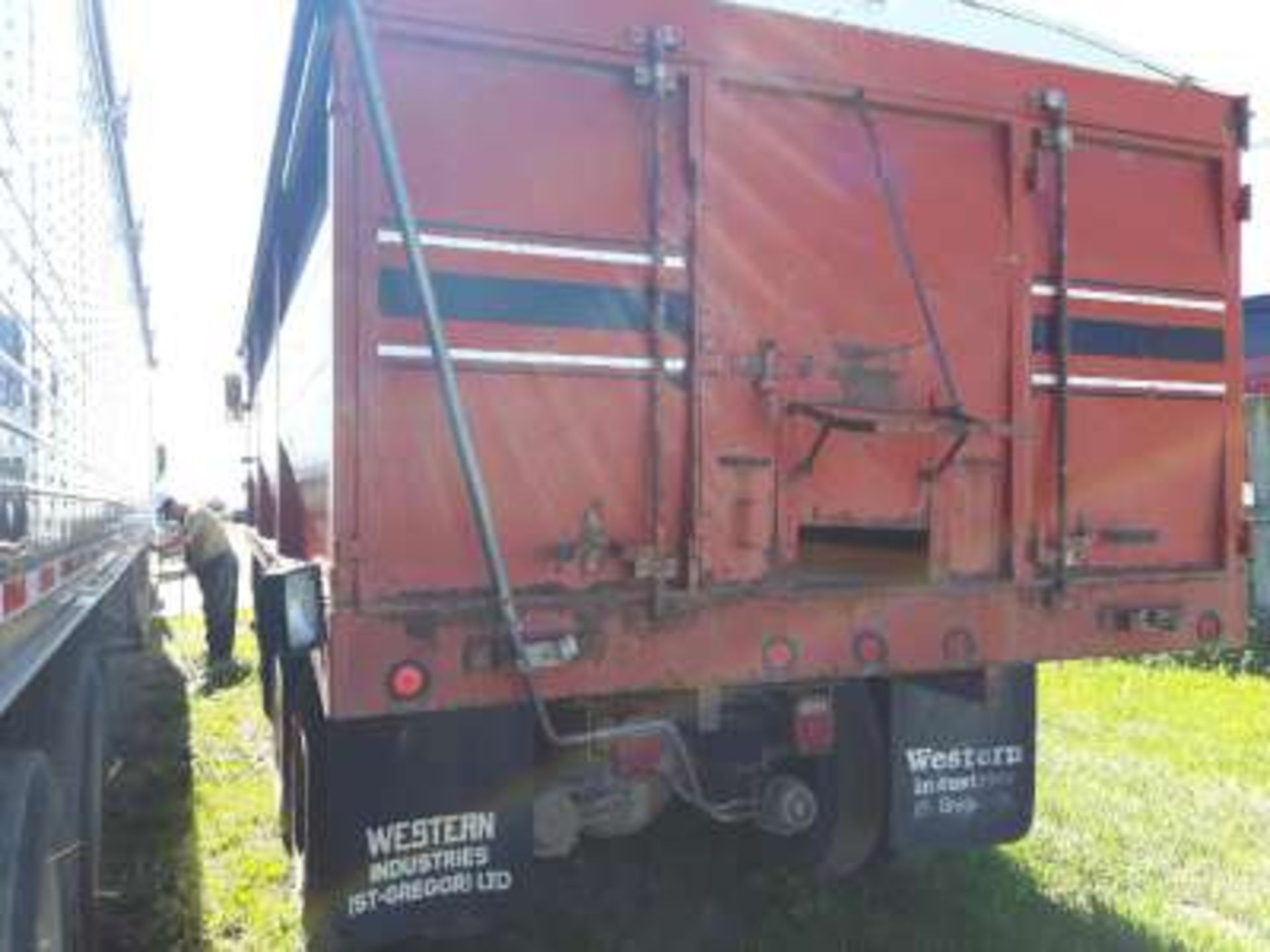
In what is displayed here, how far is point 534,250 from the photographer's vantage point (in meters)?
3.27

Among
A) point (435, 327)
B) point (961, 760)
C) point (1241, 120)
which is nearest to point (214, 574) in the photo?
point (961, 760)

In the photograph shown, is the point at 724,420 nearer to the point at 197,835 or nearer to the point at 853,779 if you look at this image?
the point at 853,779

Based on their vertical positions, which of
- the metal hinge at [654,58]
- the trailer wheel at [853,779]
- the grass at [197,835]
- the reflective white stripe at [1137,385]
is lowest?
the grass at [197,835]

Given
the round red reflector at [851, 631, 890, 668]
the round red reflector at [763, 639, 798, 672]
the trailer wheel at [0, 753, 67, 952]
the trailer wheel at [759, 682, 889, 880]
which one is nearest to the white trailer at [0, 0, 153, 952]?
the trailer wheel at [0, 753, 67, 952]

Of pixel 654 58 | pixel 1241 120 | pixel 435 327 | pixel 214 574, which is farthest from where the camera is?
pixel 214 574

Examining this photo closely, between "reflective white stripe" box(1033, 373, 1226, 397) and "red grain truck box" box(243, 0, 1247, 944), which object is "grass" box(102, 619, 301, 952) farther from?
"reflective white stripe" box(1033, 373, 1226, 397)

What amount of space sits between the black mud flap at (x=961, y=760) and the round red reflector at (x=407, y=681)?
1.86 meters

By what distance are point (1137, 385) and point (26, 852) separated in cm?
349

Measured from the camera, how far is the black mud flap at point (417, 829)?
3438 mm

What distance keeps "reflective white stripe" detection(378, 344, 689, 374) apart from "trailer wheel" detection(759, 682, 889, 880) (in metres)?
1.53

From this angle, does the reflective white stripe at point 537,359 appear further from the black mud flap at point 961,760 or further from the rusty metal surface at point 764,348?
the black mud flap at point 961,760

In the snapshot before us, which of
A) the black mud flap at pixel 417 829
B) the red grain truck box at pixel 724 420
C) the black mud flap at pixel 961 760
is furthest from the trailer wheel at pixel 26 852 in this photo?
the black mud flap at pixel 961 760

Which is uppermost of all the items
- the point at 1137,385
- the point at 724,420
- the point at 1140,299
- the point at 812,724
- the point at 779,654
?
the point at 1140,299

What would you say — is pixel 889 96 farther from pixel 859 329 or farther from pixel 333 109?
pixel 333 109
